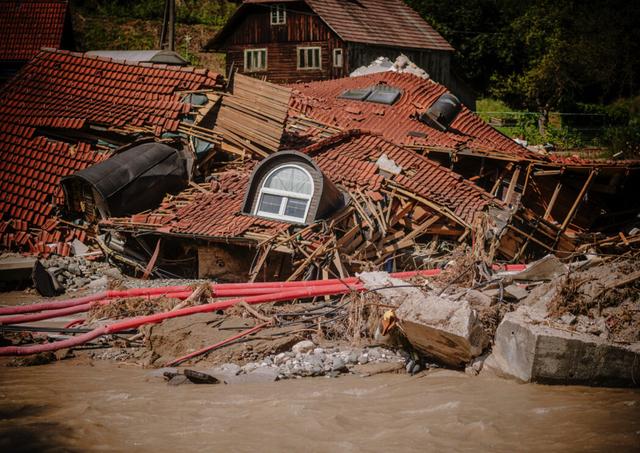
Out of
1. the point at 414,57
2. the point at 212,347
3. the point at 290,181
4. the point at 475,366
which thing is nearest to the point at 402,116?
the point at 290,181

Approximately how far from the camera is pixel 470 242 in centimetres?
1614

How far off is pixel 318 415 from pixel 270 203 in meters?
8.13

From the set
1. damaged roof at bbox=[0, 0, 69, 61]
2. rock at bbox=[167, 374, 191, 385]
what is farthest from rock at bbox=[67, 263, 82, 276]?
damaged roof at bbox=[0, 0, 69, 61]

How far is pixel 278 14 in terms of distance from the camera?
34781 millimetres

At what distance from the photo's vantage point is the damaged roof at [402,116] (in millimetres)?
21000

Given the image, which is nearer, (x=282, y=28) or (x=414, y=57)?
(x=282, y=28)

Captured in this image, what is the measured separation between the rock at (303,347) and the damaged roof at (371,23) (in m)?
25.1

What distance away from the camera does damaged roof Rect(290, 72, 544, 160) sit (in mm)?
21000

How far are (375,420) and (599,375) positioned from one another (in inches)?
110

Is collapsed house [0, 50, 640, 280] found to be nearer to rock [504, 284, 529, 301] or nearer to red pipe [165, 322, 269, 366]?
rock [504, 284, 529, 301]

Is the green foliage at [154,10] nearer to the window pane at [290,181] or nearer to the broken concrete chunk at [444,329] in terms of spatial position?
the window pane at [290,181]

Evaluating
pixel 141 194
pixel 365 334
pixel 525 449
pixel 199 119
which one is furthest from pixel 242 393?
pixel 199 119

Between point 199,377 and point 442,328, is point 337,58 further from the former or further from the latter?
point 199,377

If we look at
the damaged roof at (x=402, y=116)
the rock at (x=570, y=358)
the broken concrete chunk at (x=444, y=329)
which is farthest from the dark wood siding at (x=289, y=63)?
the rock at (x=570, y=358)
